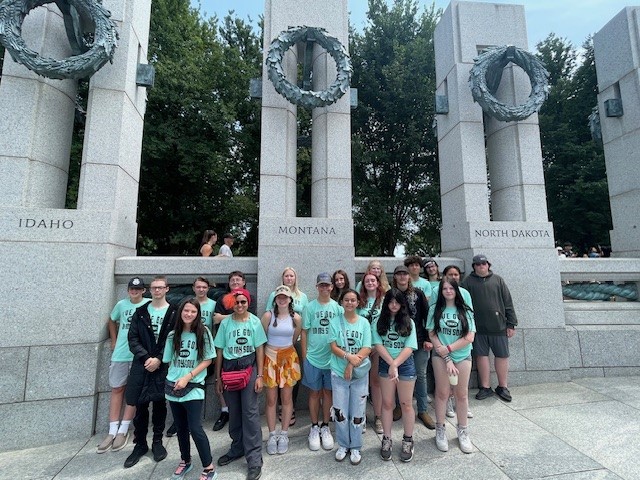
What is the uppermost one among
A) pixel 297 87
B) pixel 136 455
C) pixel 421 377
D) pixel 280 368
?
pixel 297 87

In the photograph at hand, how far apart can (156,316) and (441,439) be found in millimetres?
3696

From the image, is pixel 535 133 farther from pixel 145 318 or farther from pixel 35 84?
pixel 35 84

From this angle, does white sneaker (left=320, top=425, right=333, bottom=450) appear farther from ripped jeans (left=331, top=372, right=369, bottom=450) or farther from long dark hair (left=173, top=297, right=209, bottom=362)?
long dark hair (left=173, top=297, right=209, bottom=362)

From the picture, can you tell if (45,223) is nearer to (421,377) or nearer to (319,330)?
(319,330)

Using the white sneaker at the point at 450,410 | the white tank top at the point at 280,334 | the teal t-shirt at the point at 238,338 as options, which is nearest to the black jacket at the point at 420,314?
the white sneaker at the point at 450,410

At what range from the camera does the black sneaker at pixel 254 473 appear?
3.58 meters

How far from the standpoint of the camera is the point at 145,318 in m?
4.05

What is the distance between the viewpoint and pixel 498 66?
7.20 meters

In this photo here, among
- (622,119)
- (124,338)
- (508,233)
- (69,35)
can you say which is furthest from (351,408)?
(622,119)

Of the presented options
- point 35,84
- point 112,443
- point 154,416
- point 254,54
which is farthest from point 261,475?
point 254,54

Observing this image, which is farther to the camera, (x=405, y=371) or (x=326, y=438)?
(x=326, y=438)

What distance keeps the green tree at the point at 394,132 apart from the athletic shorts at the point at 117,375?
1229 cm

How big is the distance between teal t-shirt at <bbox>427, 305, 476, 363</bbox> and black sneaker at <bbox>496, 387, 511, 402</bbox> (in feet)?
6.54

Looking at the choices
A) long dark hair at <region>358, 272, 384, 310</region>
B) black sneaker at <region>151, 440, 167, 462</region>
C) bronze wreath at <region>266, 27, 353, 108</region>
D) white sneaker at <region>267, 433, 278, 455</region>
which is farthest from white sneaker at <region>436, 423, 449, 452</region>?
bronze wreath at <region>266, 27, 353, 108</region>
